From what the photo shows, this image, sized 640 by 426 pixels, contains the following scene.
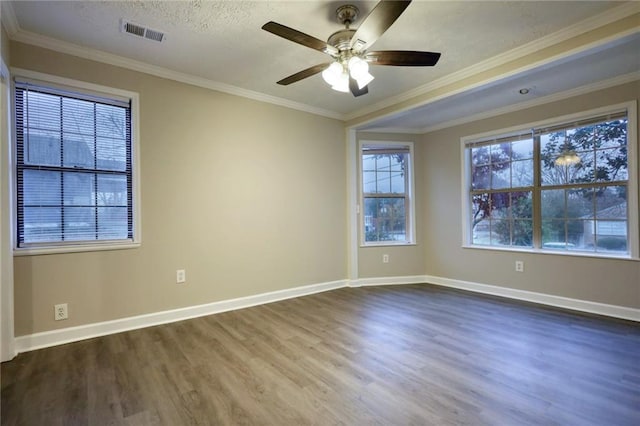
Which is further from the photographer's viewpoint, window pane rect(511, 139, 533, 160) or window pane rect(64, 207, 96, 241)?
window pane rect(511, 139, 533, 160)

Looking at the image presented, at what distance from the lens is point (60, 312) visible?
2652mm

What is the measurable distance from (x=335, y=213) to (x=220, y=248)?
180cm

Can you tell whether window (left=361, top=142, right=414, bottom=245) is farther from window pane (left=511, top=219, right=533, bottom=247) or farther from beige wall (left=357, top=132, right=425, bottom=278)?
window pane (left=511, top=219, right=533, bottom=247)

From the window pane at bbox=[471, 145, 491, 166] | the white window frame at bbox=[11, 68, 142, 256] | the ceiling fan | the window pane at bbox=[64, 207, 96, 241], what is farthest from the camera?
the window pane at bbox=[471, 145, 491, 166]

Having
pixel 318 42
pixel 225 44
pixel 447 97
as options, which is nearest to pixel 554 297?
pixel 447 97

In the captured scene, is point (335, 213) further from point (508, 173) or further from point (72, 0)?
point (72, 0)

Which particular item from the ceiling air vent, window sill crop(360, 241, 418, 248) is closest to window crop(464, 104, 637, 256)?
window sill crop(360, 241, 418, 248)

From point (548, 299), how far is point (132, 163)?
493 cm

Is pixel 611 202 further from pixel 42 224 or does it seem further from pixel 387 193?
pixel 42 224

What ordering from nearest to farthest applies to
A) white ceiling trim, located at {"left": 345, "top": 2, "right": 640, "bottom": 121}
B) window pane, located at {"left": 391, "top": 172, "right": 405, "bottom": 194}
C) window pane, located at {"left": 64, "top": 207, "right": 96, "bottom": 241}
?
white ceiling trim, located at {"left": 345, "top": 2, "right": 640, "bottom": 121} < window pane, located at {"left": 64, "top": 207, "right": 96, "bottom": 241} < window pane, located at {"left": 391, "top": 172, "right": 405, "bottom": 194}

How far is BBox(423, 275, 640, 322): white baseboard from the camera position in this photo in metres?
3.18

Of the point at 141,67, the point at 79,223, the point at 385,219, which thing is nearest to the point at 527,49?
the point at 385,219

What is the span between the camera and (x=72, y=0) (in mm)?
2141

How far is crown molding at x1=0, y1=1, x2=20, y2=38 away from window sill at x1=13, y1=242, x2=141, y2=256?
1743 millimetres
